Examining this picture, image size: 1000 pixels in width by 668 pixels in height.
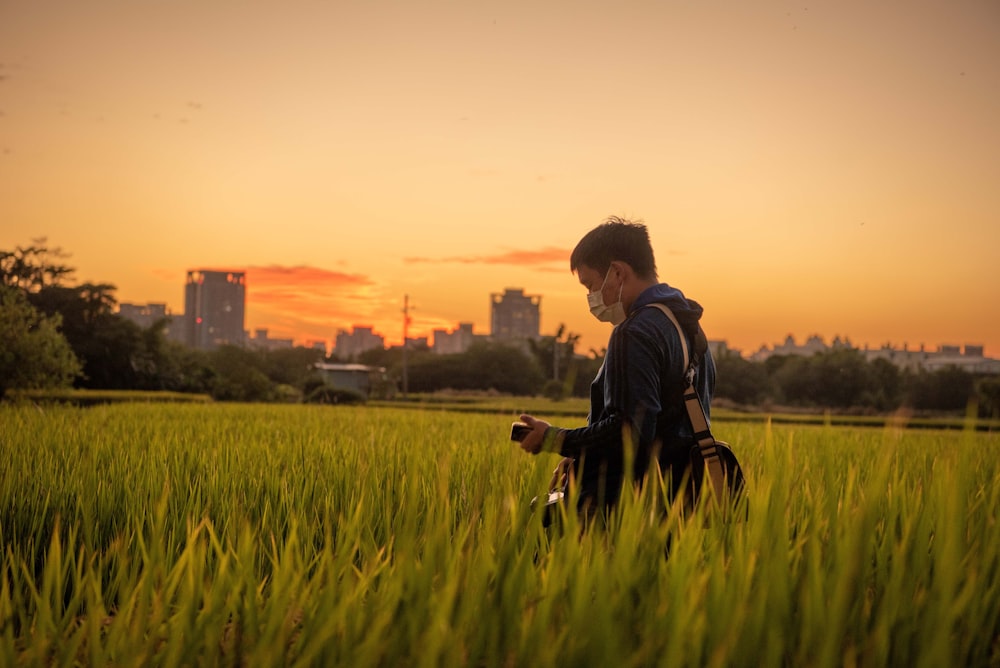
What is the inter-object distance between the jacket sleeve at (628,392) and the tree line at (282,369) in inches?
708

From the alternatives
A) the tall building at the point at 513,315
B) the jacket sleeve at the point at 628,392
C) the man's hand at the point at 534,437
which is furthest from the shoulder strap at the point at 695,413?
the tall building at the point at 513,315

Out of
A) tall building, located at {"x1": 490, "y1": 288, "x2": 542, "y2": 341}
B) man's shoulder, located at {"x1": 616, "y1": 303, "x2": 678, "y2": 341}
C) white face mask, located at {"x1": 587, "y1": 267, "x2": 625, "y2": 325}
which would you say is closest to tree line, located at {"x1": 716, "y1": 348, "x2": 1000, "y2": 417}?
white face mask, located at {"x1": 587, "y1": 267, "x2": 625, "y2": 325}

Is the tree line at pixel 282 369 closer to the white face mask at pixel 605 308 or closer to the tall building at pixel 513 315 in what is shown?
the white face mask at pixel 605 308

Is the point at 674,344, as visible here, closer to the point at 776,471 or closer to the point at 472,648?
the point at 776,471

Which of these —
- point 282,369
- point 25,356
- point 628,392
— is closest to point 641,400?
point 628,392

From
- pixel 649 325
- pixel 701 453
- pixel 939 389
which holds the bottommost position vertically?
pixel 939 389

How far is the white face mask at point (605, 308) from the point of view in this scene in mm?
2711

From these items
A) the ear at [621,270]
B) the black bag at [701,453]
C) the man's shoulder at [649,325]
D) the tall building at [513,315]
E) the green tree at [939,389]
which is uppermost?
the tall building at [513,315]

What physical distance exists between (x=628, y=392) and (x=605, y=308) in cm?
43

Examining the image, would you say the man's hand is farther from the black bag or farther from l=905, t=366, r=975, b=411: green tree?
l=905, t=366, r=975, b=411: green tree

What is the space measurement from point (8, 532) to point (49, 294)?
150ft

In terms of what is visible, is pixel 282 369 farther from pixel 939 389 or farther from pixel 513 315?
pixel 513 315

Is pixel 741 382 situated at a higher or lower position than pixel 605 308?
lower

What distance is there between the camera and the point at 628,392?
2453 mm
